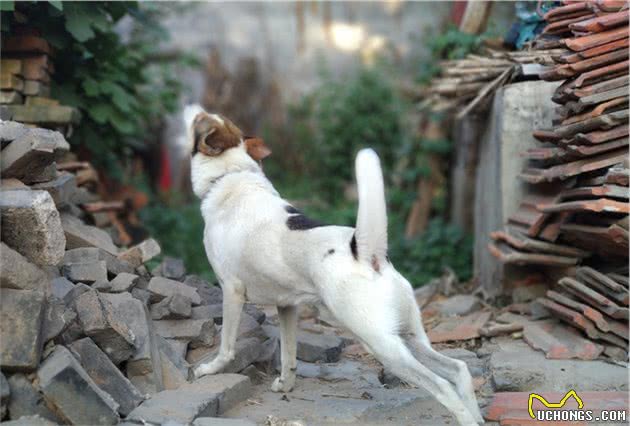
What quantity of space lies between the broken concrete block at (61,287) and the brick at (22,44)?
339cm

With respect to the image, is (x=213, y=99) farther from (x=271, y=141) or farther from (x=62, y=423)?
(x=62, y=423)

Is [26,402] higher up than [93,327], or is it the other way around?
[93,327]

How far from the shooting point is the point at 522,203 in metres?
7.89

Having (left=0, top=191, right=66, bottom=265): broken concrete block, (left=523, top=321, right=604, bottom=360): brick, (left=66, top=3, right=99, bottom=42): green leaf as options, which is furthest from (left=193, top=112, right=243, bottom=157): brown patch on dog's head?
(left=523, top=321, right=604, bottom=360): brick

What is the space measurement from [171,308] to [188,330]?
204mm

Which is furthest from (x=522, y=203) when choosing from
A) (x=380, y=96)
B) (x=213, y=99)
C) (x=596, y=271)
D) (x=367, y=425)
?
(x=213, y=99)

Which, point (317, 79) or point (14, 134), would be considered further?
point (317, 79)

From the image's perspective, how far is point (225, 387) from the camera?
5258mm

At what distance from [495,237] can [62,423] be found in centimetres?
→ 471

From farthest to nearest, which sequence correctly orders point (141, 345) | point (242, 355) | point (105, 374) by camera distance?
point (242, 355) → point (141, 345) → point (105, 374)

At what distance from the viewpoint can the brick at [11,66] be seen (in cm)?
787

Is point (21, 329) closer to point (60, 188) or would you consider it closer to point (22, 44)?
point (60, 188)

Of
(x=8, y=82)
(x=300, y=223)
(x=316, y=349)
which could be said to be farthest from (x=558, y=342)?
(x=8, y=82)

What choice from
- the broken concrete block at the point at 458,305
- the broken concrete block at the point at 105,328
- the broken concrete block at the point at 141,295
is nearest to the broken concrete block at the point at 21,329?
the broken concrete block at the point at 105,328
